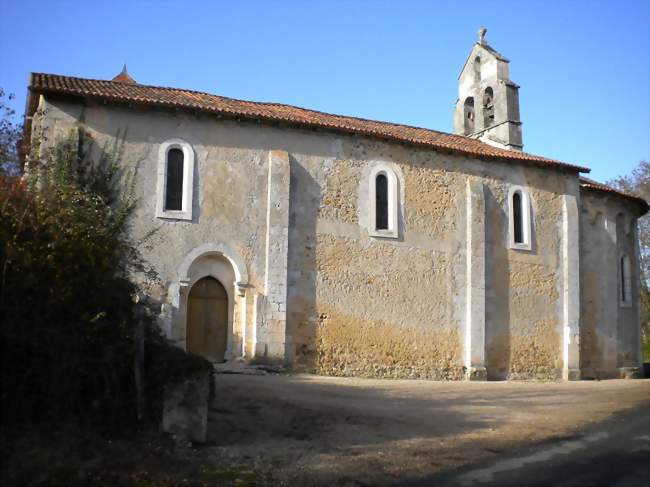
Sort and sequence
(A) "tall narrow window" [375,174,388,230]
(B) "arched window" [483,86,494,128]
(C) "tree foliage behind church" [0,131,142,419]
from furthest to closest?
(B) "arched window" [483,86,494,128] < (A) "tall narrow window" [375,174,388,230] < (C) "tree foliage behind church" [0,131,142,419]

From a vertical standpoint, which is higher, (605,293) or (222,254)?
(222,254)

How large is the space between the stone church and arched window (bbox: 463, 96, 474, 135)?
134 inches


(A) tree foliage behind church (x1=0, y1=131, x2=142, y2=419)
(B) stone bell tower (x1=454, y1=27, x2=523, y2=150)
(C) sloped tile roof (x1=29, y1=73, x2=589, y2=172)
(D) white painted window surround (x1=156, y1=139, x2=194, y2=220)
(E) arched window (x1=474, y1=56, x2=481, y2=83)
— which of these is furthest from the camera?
(E) arched window (x1=474, y1=56, x2=481, y2=83)

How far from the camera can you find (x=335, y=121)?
1808 cm

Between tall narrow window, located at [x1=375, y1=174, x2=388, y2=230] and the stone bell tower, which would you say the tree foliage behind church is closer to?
tall narrow window, located at [x1=375, y1=174, x2=388, y2=230]

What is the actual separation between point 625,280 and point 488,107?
794 cm

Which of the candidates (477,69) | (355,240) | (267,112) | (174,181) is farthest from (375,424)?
(477,69)

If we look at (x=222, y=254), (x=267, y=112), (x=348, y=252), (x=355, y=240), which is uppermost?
(x=267, y=112)

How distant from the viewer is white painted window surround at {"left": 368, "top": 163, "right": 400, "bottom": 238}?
17594 millimetres

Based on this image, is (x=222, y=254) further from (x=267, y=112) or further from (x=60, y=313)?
(x=60, y=313)

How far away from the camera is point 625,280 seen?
22.5m

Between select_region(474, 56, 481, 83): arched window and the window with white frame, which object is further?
select_region(474, 56, 481, 83): arched window

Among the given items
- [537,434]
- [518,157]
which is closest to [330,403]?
[537,434]

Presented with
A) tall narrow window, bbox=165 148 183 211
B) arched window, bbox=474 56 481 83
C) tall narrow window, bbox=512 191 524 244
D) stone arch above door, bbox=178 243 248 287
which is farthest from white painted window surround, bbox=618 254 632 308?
tall narrow window, bbox=165 148 183 211
